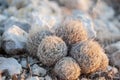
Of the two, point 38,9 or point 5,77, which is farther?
point 38,9

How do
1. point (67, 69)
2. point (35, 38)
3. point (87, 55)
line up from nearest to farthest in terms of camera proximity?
point (67, 69) → point (87, 55) → point (35, 38)

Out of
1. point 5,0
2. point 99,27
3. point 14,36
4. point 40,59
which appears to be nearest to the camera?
point 40,59

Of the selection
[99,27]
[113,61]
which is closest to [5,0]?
[99,27]

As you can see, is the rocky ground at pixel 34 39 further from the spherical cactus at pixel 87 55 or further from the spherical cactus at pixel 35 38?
the spherical cactus at pixel 87 55

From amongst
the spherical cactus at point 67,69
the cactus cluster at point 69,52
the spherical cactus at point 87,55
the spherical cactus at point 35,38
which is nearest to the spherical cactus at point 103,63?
the cactus cluster at point 69,52

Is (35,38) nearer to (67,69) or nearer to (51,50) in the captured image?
(51,50)

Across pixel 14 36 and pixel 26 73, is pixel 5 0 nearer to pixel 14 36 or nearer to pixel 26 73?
pixel 14 36

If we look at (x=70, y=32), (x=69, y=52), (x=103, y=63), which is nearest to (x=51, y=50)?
(x=69, y=52)
